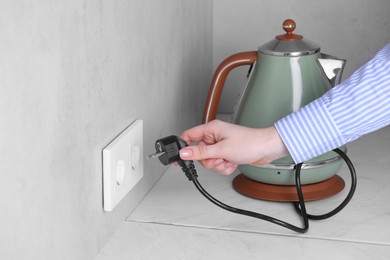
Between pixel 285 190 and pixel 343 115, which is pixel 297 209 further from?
pixel 343 115

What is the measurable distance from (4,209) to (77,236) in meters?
0.20

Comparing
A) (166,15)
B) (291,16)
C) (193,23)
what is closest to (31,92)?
(166,15)

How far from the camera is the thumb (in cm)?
88

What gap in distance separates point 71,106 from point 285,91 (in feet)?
1.26

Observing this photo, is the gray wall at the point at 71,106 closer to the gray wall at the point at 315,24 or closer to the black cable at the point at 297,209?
the black cable at the point at 297,209

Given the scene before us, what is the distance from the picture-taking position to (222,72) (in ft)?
3.67

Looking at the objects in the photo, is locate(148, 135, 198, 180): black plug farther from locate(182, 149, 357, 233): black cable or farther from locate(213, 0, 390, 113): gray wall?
locate(213, 0, 390, 113): gray wall

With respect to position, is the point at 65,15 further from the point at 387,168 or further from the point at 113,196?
the point at 387,168

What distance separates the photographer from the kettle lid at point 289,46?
3.37ft

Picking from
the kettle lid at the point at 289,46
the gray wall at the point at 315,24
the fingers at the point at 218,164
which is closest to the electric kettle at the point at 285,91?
the kettle lid at the point at 289,46

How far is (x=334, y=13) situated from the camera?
141 cm

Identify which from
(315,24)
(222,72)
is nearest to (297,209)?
(222,72)

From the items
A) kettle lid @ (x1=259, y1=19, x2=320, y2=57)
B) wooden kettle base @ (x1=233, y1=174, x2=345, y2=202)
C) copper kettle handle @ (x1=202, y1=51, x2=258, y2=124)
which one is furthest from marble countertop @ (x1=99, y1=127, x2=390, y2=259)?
kettle lid @ (x1=259, y1=19, x2=320, y2=57)

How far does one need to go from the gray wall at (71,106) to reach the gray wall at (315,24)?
31cm
